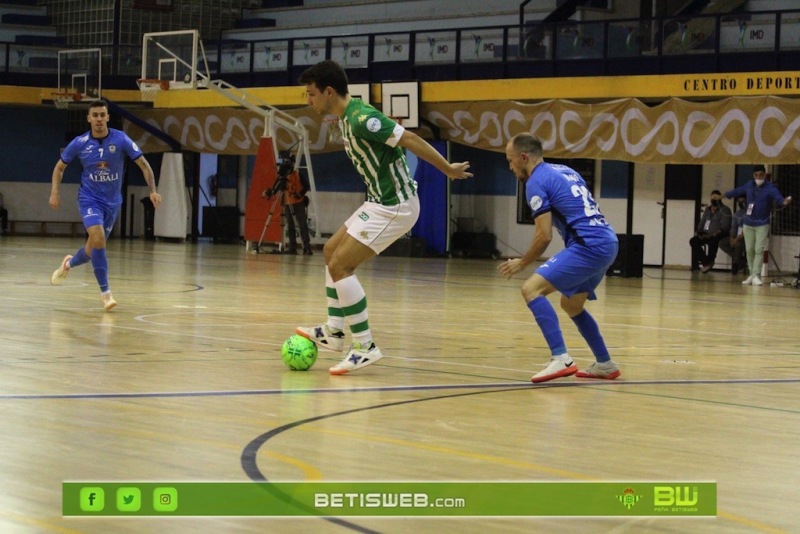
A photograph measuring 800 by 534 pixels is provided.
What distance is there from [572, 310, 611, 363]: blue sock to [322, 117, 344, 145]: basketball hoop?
2053 centimetres

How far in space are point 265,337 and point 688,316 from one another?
589 cm

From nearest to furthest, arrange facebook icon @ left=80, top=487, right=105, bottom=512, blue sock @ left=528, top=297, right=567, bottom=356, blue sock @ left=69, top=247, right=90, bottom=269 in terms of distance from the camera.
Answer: facebook icon @ left=80, top=487, right=105, bottom=512, blue sock @ left=528, top=297, right=567, bottom=356, blue sock @ left=69, top=247, right=90, bottom=269

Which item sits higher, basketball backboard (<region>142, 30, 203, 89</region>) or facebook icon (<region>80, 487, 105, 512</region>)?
basketball backboard (<region>142, 30, 203, 89</region>)

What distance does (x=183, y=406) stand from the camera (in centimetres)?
658

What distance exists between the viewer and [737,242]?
25.7 metres

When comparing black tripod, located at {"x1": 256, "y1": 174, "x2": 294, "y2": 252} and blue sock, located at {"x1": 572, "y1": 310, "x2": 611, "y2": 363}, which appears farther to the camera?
black tripod, located at {"x1": 256, "y1": 174, "x2": 294, "y2": 252}

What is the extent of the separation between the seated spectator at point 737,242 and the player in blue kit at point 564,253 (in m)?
17.6

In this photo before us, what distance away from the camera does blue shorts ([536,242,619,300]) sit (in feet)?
26.6

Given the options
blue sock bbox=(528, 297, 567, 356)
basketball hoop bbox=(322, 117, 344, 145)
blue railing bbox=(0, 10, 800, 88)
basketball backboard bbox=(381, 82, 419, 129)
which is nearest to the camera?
blue sock bbox=(528, 297, 567, 356)

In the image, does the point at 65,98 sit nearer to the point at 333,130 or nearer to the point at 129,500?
the point at 333,130

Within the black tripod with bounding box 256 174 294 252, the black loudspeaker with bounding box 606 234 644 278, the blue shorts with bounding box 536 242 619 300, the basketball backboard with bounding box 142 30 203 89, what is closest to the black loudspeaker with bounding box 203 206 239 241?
the basketball backboard with bounding box 142 30 203 89

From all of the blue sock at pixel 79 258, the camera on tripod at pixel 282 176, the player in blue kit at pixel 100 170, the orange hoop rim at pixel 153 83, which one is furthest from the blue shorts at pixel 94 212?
the orange hoop rim at pixel 153 83

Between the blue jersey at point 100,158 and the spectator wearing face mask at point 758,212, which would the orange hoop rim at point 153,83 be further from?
the blue jersey at point 100,158

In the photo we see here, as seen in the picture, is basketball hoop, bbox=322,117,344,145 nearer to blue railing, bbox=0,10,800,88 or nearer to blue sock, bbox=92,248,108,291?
blue railing, bbox=0,10,800,88
